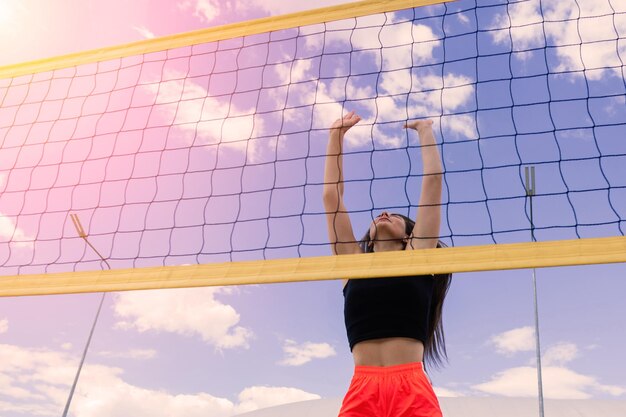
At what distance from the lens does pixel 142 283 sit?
312 centimetres

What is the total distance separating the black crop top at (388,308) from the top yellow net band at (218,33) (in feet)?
9.06

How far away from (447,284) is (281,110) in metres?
2.48

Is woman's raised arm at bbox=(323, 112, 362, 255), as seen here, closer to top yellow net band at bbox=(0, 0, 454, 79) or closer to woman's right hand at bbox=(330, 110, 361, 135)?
woman's right hand at bbox=(330, 110, 361, 135)

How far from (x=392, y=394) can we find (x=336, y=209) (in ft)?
3.25

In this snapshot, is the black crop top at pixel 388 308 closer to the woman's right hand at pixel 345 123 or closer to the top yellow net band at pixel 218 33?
the woman's right hand at pixel 345 123

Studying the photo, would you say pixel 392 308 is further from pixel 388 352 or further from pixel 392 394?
pixel 392 394

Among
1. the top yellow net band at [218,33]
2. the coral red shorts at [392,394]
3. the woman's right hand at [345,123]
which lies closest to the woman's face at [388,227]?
the woman's right hand at [345,123]

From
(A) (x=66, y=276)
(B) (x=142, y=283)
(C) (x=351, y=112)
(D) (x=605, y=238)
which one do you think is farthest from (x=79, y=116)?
(D) (x=605, y=238)

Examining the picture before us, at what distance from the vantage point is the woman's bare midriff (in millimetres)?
2355

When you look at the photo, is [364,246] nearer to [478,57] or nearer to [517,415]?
[478,57]

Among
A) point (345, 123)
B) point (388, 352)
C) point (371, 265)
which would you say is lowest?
point (388, 352)

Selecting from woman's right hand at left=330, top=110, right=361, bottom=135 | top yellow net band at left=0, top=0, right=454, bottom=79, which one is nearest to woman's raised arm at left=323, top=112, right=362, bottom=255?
woman's right hand at left=330, top=110, right=361, bottom=135

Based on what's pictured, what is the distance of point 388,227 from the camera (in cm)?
286

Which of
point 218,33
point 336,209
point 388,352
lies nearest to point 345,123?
point 336,209
